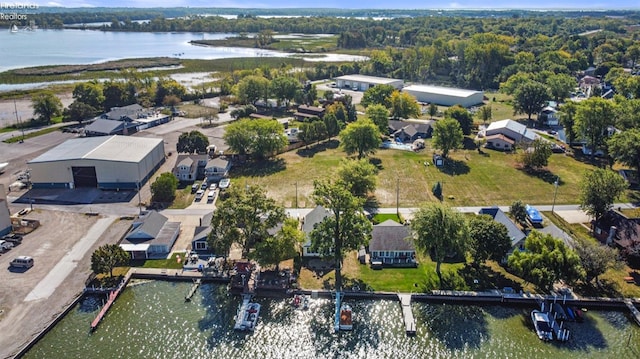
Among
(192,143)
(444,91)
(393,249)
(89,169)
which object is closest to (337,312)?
(393,249)

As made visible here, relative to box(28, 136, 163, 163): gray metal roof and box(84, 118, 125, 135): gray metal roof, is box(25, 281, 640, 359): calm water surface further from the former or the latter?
box(84, 118, 125, 135): gray metal roof

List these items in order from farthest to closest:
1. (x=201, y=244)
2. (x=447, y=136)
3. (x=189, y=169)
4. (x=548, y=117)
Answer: (x=548, y=117)
(x=447, y=136)
(x=189, y=169)
(x=201, y=244)

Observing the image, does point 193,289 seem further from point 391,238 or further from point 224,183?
point 224,183

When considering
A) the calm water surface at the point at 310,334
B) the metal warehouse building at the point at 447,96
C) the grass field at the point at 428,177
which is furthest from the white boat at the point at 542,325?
the metal warehouse building at the point at 447,96

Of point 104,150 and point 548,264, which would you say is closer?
point 548,264

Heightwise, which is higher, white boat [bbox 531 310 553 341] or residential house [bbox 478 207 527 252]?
residential house [bbox 478 207 527 252]

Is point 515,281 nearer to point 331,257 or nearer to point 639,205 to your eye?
point 331,257

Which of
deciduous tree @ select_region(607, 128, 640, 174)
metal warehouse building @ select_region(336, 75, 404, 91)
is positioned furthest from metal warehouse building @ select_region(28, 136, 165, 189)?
metal warehouse building @ select_region(336, 75, 404, 91)
